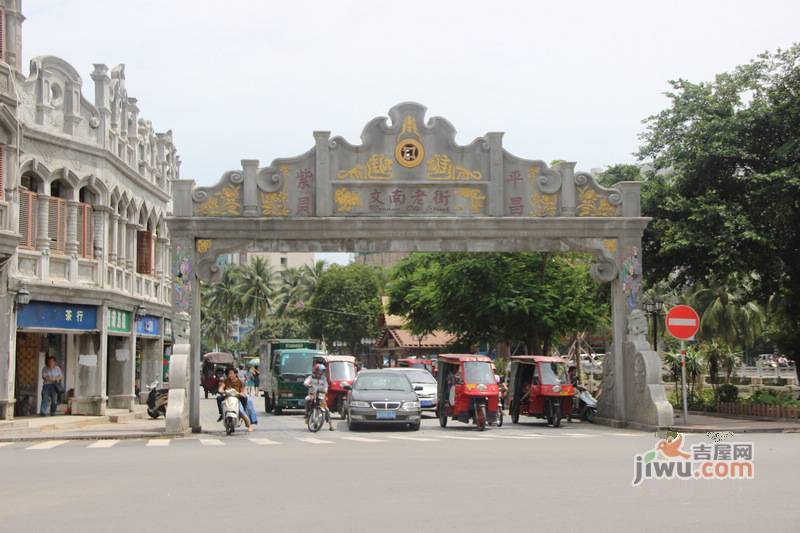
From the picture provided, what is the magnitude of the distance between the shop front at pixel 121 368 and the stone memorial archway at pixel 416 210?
9481mm

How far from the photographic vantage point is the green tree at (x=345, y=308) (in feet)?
261

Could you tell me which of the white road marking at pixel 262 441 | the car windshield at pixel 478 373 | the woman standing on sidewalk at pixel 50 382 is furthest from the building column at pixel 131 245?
the white road marking at pixel 262 441

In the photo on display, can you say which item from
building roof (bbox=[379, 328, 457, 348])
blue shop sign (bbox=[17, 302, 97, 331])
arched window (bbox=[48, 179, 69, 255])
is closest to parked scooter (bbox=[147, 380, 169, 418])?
blue shop sign (bbox=[17, 302, 97, 331])

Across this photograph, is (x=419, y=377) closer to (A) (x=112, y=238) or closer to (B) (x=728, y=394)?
(B) (x=728, y=394)

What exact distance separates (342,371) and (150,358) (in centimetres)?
916

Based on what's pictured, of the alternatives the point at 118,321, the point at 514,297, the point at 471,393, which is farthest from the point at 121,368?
the point at 514,297

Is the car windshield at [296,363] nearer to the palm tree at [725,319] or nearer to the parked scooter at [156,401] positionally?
the parked scooter at [156,401]

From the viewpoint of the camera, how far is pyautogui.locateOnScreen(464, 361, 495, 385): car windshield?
84.5 ft

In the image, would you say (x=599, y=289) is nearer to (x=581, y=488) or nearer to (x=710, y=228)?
(x=710, y=228)

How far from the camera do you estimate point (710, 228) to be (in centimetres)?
2572

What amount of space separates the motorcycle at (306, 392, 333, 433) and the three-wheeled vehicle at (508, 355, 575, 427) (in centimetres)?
617

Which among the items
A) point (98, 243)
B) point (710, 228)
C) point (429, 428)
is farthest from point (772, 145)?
point (98, 243)

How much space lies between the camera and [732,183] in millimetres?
27047

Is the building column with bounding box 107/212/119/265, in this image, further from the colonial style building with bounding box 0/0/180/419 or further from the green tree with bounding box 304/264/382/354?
the green tree with bounding box 304/264/382/354
